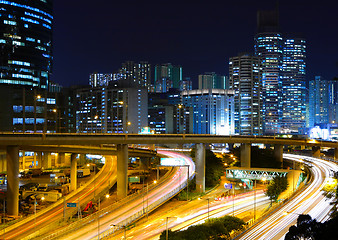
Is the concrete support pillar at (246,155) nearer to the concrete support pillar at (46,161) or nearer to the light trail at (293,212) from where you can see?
the light trail at (293,212)

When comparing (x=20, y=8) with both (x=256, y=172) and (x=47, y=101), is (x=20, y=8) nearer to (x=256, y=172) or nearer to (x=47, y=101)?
(x=47, y=101)

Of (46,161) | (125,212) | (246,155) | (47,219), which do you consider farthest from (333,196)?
(46,161)

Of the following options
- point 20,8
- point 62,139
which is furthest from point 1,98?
point 62,139

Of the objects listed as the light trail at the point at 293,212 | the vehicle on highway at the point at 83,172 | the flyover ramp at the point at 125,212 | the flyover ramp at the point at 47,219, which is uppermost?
the light trail at the point at 293,212

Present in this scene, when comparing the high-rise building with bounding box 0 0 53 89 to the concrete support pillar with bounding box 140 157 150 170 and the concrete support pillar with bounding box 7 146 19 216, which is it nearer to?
the concrete support pillar with bounding box 140 157 150 170

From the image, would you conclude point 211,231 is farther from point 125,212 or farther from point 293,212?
point 125,212

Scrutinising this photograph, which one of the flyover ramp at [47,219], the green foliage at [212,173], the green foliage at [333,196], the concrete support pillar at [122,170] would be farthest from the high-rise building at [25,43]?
the green foliage at [333,196]

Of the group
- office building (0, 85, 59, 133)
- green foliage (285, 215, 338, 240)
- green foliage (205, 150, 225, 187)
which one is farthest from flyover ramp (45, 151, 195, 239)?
office building (0, 85, 59, 133)
